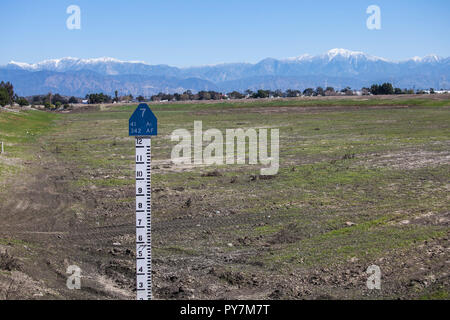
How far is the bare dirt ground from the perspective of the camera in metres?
9.77

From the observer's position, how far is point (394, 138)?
37062 millimetres

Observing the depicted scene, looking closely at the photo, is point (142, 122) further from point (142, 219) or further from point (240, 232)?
point (240, 232)

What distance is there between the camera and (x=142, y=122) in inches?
295

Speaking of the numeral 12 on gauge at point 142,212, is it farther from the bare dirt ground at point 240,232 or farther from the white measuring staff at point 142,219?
the bare dirt ground at point 240,232

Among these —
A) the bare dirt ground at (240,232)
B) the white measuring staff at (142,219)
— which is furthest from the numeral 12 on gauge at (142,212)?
the bare dirt ground at (240,232)

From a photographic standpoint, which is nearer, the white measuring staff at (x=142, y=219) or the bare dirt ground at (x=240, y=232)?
the white measuring staff at (x=142, y=219)

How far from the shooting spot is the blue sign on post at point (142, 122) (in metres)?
7.47

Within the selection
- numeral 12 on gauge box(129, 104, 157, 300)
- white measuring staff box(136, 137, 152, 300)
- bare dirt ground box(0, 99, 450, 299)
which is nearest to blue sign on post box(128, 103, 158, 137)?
numeral 12 on gauge box(129, 104, 157, 300)

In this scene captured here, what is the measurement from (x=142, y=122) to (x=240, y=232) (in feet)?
22.6

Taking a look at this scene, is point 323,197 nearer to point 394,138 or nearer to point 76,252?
point 76,252

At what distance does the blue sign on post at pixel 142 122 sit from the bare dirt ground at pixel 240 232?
3669 mm

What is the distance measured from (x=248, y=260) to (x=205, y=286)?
1.81 meters

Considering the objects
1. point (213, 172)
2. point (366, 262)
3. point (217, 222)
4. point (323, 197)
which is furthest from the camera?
point (213, 172)

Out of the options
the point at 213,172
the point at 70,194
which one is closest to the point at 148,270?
the point at 70,194
